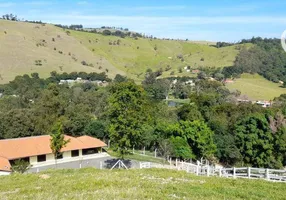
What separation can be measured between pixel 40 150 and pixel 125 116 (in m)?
14.4

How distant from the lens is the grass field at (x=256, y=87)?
13400cm

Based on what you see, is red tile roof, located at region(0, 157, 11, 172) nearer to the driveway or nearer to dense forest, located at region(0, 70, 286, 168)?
the driveway

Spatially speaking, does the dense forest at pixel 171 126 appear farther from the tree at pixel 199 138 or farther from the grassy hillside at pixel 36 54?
the grassy hillside at pixel 36 54

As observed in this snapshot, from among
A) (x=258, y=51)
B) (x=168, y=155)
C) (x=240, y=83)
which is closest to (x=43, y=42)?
(x=240, y=83)

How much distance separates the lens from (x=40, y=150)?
50.4m

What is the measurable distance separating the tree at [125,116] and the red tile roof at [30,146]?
10506mm

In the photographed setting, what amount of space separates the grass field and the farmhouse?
86403 mm

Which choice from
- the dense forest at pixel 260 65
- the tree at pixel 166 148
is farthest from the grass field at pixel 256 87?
the tree at pixel 166 148

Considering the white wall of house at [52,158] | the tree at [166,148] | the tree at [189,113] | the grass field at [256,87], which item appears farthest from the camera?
the grass field at [256,87]

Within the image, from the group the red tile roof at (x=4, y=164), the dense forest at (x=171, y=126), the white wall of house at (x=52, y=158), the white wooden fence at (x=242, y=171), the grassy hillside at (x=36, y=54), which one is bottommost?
the white wall of house at (x=52, y=158)

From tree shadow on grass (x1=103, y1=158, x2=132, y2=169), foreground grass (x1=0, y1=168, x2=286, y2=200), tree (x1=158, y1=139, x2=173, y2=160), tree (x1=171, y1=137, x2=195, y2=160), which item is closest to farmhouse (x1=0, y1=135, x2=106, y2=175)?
tree shadow on grass (x1=103, y1=158, x2=132, y2=169)

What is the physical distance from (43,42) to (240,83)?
102534mm

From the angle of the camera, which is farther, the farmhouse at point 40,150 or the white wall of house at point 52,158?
the white wall of house at point 52,158

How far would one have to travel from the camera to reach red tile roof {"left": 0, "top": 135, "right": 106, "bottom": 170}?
154 feet
